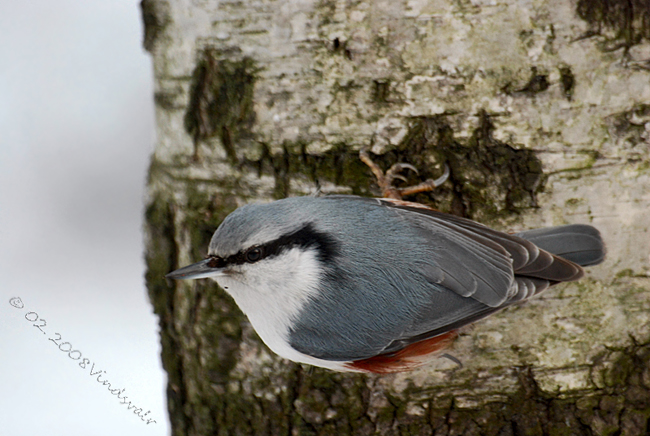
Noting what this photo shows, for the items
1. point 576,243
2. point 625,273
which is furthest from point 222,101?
point 625,273

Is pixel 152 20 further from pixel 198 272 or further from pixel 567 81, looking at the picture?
pixel 567 81

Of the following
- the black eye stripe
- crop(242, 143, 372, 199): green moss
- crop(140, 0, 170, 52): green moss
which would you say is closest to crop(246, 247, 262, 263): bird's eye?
the black eye stripe

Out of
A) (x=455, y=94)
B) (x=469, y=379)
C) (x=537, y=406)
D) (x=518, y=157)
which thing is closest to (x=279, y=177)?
(x=455, y=94)

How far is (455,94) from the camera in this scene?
1567 mm

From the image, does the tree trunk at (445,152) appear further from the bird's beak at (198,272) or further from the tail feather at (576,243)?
the bird's beak at (198,272)

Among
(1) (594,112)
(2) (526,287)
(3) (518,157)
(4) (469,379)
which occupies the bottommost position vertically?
(4) (469,379)

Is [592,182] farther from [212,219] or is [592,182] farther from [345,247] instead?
[212,219]

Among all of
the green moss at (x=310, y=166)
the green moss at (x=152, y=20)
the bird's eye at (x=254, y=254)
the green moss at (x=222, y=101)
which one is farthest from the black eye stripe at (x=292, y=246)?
→ the green moss at (x=152, y=20)

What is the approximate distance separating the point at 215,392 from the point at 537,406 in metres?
0.94

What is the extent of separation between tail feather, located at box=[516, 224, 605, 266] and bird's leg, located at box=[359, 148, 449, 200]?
0.30m

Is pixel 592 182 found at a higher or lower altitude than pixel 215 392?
higher

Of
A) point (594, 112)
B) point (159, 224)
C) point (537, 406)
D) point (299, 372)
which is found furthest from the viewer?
point (159, 224)

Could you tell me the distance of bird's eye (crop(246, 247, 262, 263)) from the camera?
1536mm

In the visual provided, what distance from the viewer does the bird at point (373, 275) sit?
5.09 ft
